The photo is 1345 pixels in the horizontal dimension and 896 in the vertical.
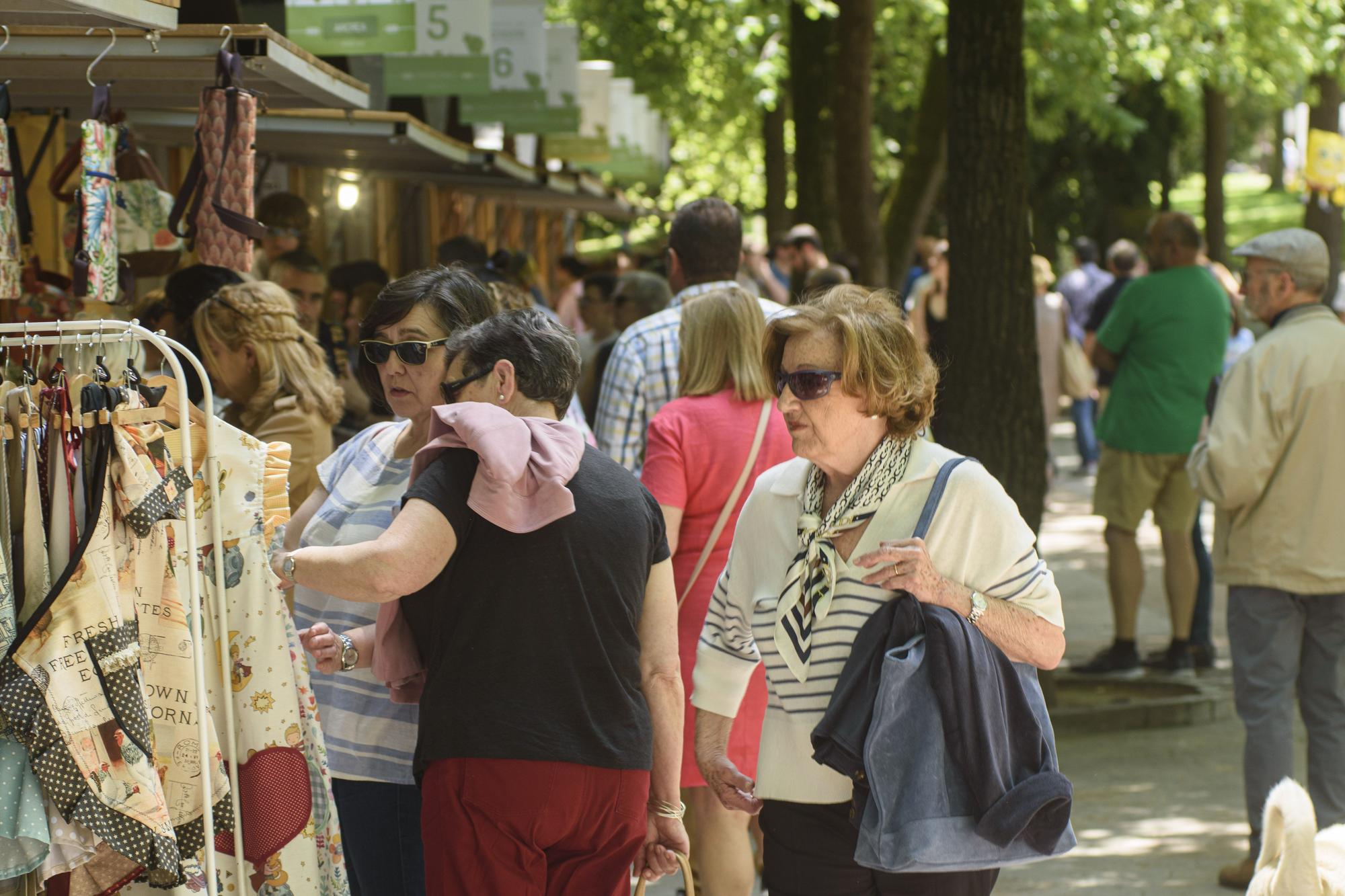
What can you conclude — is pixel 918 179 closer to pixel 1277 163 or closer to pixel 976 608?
pixel 976 608

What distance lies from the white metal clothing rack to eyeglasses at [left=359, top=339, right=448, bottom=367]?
0.60 metres

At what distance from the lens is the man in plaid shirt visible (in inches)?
218

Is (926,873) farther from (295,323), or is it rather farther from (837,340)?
(295,323)

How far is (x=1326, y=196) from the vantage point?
16.7 m

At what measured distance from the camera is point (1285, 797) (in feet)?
13.3

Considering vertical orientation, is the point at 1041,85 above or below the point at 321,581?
above

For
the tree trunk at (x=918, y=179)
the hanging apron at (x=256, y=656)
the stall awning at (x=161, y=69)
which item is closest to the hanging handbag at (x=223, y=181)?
the stall awning at (x=161, y=69)

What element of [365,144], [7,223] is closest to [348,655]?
[7,223]

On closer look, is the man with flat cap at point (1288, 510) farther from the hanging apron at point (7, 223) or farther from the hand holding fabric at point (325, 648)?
the hanging apron at point (7, 223)

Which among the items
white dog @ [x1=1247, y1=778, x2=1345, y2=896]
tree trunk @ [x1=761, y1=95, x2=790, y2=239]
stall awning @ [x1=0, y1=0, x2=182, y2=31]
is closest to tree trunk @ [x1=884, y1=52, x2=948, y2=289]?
tree trunk @ [x1=761, y1=95, x2=790, y2=239]

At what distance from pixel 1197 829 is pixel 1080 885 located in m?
0.86

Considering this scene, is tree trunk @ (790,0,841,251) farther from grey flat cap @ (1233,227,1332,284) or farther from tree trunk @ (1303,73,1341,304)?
grey flat cap @ (1233,227,1332,284)

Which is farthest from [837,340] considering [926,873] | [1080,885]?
[1080,885]

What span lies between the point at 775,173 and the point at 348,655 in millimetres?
19007
